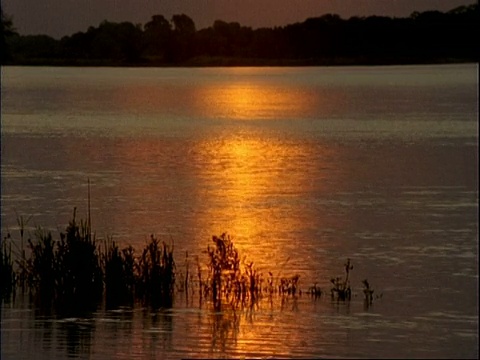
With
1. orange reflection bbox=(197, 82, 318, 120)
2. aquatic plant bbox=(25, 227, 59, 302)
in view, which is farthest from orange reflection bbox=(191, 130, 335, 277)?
orange reflection bbox=(197, 82, 318, 120)

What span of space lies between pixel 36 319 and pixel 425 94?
→ 67.6 meters

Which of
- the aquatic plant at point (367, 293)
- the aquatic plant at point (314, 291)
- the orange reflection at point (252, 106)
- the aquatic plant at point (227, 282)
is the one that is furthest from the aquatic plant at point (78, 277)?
the orange reflection at point (252, 106)

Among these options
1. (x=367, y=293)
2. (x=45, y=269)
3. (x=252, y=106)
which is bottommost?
(x=367, y=293)

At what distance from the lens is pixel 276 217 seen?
60.3ft

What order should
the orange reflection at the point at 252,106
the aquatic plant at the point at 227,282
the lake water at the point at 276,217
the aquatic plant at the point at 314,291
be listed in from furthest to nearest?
the orange reflection at the point at 252,106, the aquatic plant at the point at 314,291, the aquatic plant at the point at 227,282, the lake water at the point at 276,217

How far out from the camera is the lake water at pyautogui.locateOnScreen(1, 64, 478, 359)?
33.5 ft

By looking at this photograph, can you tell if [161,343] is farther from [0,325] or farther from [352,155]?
[352,155]

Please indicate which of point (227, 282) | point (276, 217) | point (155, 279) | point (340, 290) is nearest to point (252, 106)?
point (276, 217)

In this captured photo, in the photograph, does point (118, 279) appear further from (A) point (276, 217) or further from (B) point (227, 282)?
(A) point (276, 217)

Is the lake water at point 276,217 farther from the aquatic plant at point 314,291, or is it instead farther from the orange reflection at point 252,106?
the orange reflection at point 252,106

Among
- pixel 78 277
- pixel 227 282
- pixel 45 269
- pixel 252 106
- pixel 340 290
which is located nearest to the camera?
pixel 78 277

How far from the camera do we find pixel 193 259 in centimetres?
1401

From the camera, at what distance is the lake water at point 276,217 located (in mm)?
10203

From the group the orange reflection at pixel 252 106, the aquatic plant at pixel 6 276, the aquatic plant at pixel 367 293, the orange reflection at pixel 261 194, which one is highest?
the orange reflection at pixel 252 106
